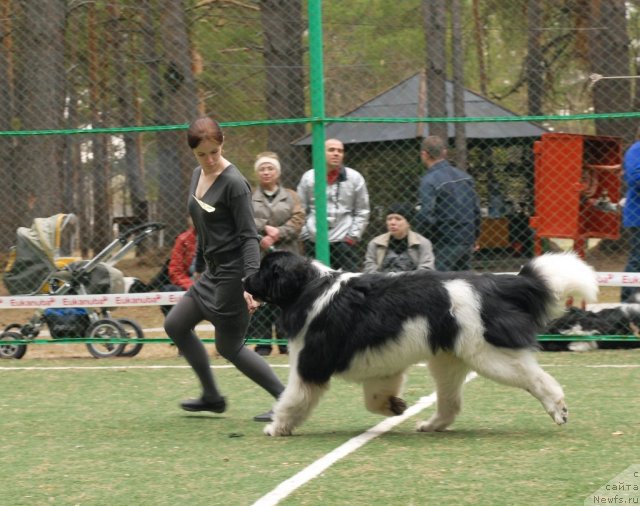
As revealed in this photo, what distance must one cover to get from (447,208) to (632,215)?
5.22ft

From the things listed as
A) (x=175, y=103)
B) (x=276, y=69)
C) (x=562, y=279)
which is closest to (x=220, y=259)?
(x=562, y=279)

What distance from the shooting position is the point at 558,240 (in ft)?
38.3

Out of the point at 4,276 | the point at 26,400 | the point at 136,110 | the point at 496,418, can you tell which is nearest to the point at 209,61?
the point at 136,110

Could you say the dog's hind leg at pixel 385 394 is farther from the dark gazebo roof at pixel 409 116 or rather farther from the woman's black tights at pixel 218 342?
the dark gazebo roof at pixel 409 116

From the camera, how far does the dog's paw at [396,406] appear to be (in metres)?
6.18

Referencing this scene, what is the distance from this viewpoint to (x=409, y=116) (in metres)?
14.8

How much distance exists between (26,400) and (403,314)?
125 inches

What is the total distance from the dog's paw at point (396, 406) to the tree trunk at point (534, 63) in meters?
6.79

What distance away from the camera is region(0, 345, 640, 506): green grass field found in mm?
4723

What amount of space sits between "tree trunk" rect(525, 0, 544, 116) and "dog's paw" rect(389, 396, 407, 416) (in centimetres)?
679

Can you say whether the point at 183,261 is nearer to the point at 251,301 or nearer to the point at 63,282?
the point at 63,282

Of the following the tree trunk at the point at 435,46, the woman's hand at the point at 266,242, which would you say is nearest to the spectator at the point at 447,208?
the tree trunk at the point at 435,46

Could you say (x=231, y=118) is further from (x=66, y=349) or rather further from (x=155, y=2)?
(x=66, y=349)

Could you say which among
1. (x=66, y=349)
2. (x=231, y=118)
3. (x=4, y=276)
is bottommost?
(x=66, y=349)
